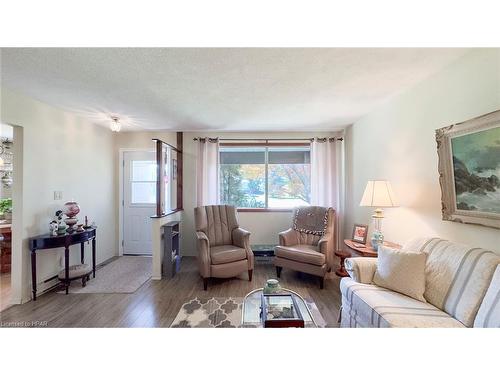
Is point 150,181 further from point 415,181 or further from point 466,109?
point 466,109

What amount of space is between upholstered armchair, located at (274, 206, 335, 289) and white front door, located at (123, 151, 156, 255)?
2564 millimetres

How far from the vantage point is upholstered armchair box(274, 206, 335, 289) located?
2877 mm

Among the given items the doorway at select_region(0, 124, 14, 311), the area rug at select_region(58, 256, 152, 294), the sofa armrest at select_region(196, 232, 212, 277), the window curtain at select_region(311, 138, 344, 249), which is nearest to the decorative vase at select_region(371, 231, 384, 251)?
the window curtain at select_region(311, 138, 344, 249)

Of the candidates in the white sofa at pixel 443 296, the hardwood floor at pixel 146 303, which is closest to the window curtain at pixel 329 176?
the hardwood floor at pixel 146 303

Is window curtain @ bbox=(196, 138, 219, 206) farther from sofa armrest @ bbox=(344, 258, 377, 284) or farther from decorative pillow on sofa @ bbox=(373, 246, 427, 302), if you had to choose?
decorative pillow on sofa @ bbox=(373, 246, 427, 302)

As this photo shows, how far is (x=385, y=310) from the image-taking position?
4.72 feet

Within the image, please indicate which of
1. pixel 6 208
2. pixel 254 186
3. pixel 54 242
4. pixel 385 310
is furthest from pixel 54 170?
pixel 385 310

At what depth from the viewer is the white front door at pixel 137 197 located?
4074mm

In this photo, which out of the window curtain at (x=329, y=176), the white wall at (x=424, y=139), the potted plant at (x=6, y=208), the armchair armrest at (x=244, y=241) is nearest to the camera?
the white wall at (x=424, y=139)

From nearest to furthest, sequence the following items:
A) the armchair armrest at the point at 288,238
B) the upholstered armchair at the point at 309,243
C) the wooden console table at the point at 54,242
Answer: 1. the wooden console table at the point at 54,242
2. the upholstered armchair at the point at 309,243
3. the armchair armrest at the point at 288,238

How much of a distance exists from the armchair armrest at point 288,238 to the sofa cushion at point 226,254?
61cm

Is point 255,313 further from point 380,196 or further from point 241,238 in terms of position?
point 380,196

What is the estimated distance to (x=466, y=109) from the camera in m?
1.66

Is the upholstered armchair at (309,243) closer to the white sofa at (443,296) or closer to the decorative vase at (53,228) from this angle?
the white sofa at (443,296)
